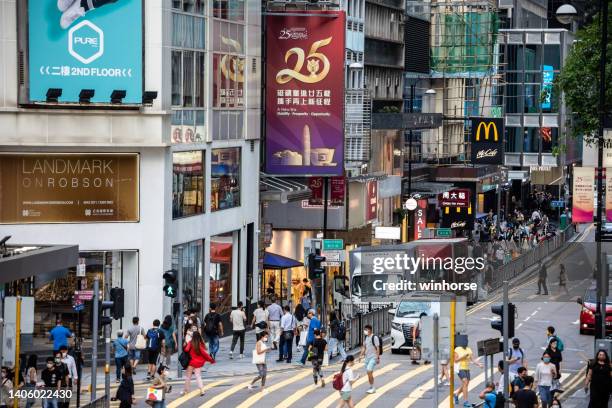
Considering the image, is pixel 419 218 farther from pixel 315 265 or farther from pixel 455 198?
pixel 315 265

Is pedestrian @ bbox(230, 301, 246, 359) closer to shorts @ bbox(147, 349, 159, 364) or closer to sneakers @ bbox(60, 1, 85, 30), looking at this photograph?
shorts @ bbox(147, 349, 159, 364)

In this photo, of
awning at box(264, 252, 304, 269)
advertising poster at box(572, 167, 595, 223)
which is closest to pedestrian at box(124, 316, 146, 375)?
advertising poster at box(572, 167, 595, 223)

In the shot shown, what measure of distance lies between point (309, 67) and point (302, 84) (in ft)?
2.15

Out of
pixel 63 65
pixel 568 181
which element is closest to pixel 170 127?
pixel 63 65

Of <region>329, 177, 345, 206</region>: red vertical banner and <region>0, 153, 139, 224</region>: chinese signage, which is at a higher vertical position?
<region>0, 153, 139, 224</region>: chinese signage

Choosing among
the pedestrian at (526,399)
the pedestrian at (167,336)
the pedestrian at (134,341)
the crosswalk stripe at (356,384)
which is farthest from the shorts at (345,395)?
the pedestrian at (134,341)

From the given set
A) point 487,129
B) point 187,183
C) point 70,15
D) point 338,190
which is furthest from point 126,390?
point 487,129

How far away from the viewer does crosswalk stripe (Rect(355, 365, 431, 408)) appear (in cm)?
3634

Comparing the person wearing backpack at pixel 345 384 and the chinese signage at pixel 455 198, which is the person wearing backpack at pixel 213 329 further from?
the chinese signage at pixel 455 198

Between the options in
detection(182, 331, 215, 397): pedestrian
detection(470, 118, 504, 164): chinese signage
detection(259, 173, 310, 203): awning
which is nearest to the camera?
detection(182, 331, 215, 397): pedestrian

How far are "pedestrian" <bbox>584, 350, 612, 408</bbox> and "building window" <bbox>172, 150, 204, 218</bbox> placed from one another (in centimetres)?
1713

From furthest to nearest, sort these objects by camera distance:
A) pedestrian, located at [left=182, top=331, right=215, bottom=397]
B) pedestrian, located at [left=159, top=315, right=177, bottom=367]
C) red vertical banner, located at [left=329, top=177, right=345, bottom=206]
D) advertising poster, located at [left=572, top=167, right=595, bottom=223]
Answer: red vertical banner, located at [left=329, top=177, right=345, bottom=206], advertising poster, located at [left=572, top=167, right=595, bottom=223], pedestrian, located at [left=159, top=315, right=177, bottom=367], pedestrian, located at [left=182, top=331, right=215, bottom=397]

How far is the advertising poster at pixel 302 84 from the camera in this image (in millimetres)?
58125

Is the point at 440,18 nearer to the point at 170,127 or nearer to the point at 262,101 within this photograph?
the point at 262,101
